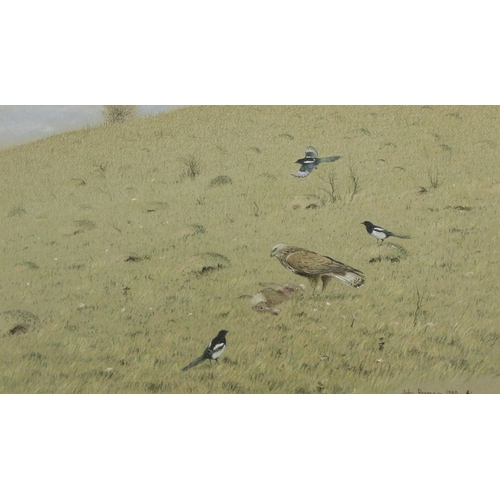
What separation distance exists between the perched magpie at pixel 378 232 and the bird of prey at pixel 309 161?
0.63 metres

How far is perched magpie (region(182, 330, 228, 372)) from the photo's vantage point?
473cm

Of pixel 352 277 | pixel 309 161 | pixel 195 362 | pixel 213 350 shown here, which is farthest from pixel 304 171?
pixel 195 362

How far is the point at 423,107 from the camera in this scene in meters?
5.46

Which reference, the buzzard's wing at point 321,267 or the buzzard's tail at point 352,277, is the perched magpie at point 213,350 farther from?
the buzzard's tail at point 352,277

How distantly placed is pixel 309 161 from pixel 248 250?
37.6 inches

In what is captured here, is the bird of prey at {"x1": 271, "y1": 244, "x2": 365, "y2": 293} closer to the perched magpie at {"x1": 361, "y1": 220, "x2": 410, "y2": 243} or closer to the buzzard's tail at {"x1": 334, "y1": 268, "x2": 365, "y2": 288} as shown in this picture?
the buzzard's tail at {"x1": 334, "y1": 268, "x2": 365, "y2": 288}

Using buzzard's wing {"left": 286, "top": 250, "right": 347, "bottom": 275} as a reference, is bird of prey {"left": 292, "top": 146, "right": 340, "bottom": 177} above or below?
above

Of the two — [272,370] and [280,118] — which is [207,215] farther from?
[272,370]

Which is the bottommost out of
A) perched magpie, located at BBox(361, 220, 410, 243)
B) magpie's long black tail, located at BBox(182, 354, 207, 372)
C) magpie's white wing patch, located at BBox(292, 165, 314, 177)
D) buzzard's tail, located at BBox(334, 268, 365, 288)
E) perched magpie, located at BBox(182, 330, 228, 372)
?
magpie's long black tail, located at BBox(182, 354, 207, 372)

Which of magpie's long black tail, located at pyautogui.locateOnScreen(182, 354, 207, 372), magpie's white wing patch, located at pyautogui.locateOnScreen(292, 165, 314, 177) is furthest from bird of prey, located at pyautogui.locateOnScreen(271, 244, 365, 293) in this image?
magpie's long black tail, located at pyautogui.locateOnScreen(182, 354, 207, 372)

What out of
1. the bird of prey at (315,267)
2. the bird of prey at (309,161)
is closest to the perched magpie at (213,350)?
the bird of prey at (315,267)

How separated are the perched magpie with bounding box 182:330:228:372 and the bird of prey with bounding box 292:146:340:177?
1.58 meters

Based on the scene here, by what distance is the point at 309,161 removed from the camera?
18.0 ft

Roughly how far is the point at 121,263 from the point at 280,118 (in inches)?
70.2
